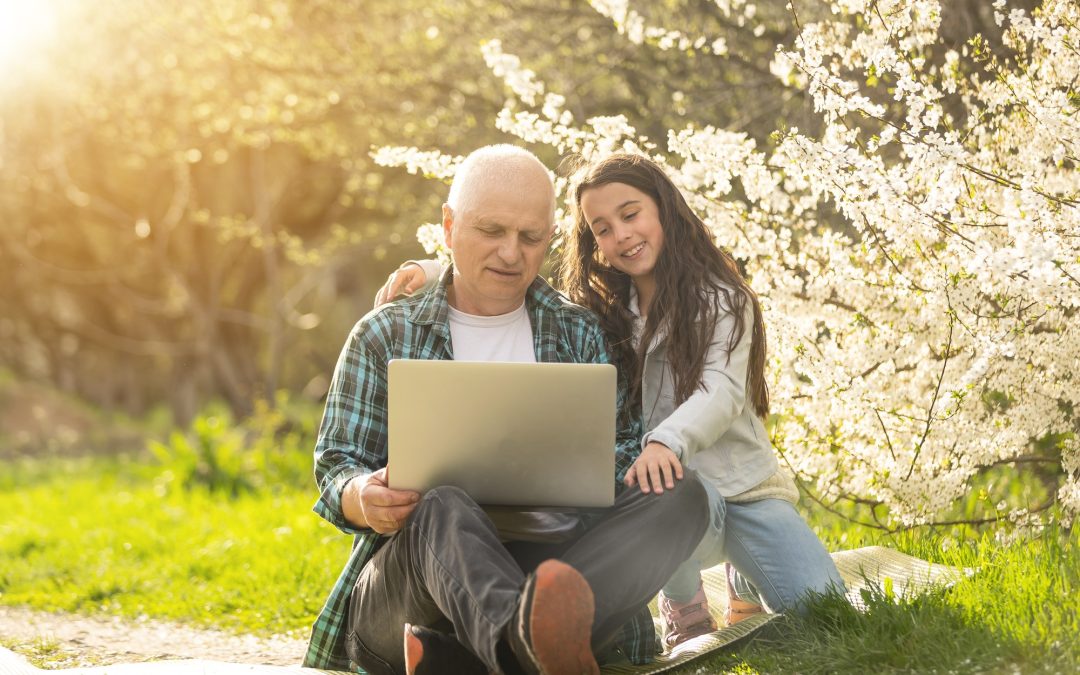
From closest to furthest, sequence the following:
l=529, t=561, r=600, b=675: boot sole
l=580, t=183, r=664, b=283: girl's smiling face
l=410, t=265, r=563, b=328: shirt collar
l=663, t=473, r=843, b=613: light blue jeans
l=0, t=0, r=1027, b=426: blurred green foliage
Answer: l=529, t=561, r=600, b=675: boot sole
l=663, t=473, r=843, b=613: light blue jeans
l=410, t=265, r=563, b=328: shirt collar
l=580, t=183, r=664, b=283: girl's smiling face
l=0, t=0, r=1027, b=426: blurred green foliage

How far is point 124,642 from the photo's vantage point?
4.57 meters

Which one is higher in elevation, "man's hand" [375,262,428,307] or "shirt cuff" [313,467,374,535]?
"man's hand" [375,262,428,307]

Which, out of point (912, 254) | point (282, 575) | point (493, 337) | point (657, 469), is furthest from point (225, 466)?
point (657, 469)

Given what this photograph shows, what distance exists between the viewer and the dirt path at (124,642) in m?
4.25

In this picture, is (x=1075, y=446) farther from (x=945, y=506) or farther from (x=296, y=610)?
(x=296, y=610)

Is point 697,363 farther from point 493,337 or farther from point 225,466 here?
point 225,466

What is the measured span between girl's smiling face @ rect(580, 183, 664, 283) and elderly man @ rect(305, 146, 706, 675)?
9.1 inches

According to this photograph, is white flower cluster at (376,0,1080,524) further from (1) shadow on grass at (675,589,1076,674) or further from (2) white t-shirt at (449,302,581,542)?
(2) white t-shirt at (449,302,581,542)

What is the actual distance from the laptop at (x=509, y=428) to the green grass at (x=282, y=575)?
706mm

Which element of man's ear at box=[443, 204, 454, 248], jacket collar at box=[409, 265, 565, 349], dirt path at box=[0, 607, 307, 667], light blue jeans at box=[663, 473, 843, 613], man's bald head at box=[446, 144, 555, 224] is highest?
man's bald head at box=[446, 144, 555, 224]

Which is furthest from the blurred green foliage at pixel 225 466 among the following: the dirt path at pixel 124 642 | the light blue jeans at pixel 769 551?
the light blue jeans at pixel 769 551

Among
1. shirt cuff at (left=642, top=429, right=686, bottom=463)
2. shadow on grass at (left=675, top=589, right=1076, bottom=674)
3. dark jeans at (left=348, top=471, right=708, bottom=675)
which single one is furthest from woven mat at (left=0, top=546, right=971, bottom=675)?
shirt cuff at (left=642, top=429, right=686, bottom=463)

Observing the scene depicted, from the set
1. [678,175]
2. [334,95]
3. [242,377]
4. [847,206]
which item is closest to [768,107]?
[678,175]

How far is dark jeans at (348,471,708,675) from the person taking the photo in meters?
2.77
